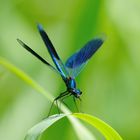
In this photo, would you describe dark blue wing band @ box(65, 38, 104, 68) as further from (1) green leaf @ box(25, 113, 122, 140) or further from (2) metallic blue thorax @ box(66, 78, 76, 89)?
(1) green leaf @ box(25, 113, 122, 140)

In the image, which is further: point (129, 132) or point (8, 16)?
point (8, 16)

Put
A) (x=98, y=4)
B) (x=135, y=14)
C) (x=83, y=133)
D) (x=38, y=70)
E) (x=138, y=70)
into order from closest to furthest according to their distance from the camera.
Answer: (x=83, y=133) < (x=98, y=4) < (x=38, y=70) < (x=138, y=70) < (x=135, y=14)

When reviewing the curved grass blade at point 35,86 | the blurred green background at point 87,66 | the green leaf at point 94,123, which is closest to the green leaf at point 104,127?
the green leaf at point 94,123

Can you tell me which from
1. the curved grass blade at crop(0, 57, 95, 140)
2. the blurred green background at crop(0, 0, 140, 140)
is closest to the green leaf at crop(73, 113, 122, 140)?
the curved grass blade at crop(0, 57, 95, 140)

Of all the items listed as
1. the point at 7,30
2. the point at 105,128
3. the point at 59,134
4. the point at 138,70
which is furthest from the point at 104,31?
the point at 105,128

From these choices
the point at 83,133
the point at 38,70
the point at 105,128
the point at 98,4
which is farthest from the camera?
the point at 38,70

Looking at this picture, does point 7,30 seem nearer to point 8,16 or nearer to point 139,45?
point 8,16
